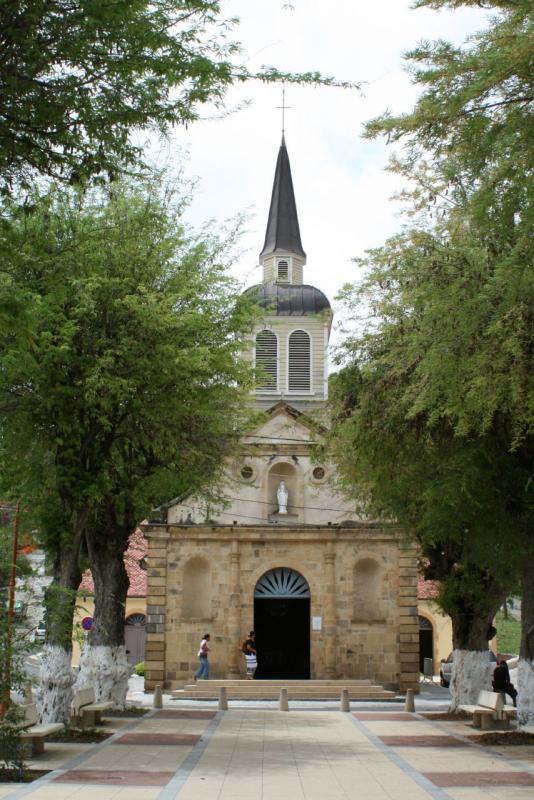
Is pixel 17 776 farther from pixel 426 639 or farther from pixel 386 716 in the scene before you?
pixel 426 639

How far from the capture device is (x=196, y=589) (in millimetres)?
33969

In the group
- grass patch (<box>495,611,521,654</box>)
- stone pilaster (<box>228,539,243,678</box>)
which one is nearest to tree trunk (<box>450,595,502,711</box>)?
stone pilaster (<box>228,539,243,678</box>)

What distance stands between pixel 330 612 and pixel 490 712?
14.4 m

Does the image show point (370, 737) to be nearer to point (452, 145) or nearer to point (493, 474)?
point (493, 474)

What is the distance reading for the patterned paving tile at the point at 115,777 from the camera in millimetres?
12016

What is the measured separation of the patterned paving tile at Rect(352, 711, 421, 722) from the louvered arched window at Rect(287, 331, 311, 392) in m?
19.7

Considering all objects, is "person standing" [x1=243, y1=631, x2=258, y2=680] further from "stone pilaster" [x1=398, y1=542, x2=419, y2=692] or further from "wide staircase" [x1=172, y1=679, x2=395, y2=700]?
"stone pilaster" [x1=398, y1=542, x2=419, y2=692]

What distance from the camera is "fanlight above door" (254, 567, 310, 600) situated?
3356 centimetres

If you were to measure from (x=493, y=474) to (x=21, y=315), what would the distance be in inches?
408

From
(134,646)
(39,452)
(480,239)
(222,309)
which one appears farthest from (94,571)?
(134,646)

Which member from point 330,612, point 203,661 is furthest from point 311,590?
point 203,661

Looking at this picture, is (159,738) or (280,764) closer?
(280,764)

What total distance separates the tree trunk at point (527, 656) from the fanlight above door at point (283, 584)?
55.7ft

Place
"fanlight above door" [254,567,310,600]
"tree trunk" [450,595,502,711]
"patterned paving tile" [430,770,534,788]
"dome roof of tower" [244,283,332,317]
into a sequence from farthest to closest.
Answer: "dome roof of tower" [244,283,332,317], "fanlight above door" [254,567,310,600], "tree trunk" [450,595,502,711], "patterned paving tile" [430,770,534,788]
